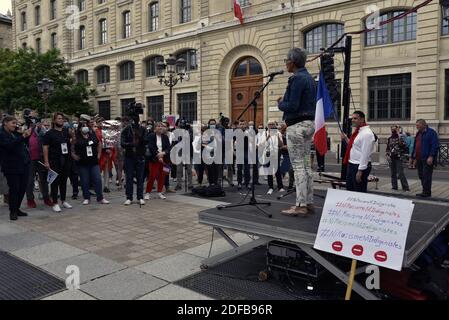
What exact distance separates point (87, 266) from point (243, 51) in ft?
86.5

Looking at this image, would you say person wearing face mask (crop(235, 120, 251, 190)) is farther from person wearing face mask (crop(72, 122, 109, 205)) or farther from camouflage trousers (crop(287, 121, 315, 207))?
camouflage trousers (crop(287, 121, 315, 207))

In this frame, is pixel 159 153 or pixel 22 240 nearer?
pixel 22 240

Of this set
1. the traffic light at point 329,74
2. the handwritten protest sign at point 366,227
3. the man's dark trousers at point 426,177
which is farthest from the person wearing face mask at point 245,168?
the handwritten protest sign at point 366,227

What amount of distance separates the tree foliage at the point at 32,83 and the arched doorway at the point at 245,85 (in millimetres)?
17314

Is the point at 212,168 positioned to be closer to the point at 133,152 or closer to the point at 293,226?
the point at 133,152

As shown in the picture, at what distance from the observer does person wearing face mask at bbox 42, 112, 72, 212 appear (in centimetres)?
879

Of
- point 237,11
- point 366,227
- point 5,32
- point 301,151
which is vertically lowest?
point 366,227

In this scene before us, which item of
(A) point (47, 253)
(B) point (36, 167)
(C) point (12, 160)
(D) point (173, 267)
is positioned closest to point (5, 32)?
(B) point (36, 167)

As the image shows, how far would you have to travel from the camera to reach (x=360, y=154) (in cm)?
724

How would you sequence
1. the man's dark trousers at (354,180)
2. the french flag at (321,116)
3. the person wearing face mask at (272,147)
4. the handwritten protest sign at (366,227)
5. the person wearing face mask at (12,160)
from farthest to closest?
the person wearing face mask at (272,147) < the person wearing face mask at (12,160) < the man's dark trousers at (354,180) < the french flag at (321,116) < the handwritten protest sign at (366,227)

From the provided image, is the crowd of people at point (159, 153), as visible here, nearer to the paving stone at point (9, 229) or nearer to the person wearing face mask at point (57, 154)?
the person wearing face mask at point (57, 154)

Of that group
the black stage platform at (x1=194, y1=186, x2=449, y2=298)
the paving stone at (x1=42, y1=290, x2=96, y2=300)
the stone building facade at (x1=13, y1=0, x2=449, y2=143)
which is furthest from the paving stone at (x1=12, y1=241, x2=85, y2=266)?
the stone building facade at (x1=13, y1=0, x2=449, y2=143)

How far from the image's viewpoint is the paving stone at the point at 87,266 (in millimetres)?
4895

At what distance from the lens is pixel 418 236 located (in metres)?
4.21
